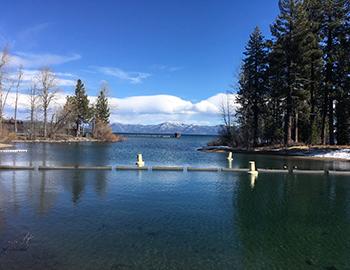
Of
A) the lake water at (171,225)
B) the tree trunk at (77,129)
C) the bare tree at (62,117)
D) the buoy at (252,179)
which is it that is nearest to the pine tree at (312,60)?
the buoy at (252,179)

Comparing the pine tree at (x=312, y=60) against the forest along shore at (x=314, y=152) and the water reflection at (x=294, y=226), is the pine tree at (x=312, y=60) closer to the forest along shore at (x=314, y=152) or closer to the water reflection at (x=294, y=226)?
the forest along shore at (x=314, y=152)

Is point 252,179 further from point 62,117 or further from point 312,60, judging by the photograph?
point 62,117

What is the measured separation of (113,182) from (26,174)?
575 centimetres

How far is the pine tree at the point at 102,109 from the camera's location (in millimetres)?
88562

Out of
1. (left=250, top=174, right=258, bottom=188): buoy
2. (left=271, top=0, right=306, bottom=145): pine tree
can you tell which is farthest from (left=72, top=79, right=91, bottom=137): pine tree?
(left=250, top=174, right=258, bottom=188): buoy

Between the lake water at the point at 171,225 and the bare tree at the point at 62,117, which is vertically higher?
the bare tree at the point at 62,117

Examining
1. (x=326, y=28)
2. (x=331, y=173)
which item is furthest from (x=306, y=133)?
(x=331, y=173)

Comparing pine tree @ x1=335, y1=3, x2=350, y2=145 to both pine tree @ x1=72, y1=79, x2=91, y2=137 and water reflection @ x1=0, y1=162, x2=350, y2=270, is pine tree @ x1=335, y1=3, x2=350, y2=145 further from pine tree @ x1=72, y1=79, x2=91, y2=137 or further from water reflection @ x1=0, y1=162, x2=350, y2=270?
pine tree @ x1=72, y1=79, x2=91, y2=137

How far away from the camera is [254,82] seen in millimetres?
48844

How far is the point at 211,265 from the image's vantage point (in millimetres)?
7492

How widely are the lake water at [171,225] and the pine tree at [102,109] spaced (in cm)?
7072

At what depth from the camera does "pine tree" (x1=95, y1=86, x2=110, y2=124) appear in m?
88.6

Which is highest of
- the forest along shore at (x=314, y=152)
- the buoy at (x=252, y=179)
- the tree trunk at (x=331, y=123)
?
the tree trunk at (x=331, y=123)

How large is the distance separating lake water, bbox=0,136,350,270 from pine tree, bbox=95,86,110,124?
7072cm
